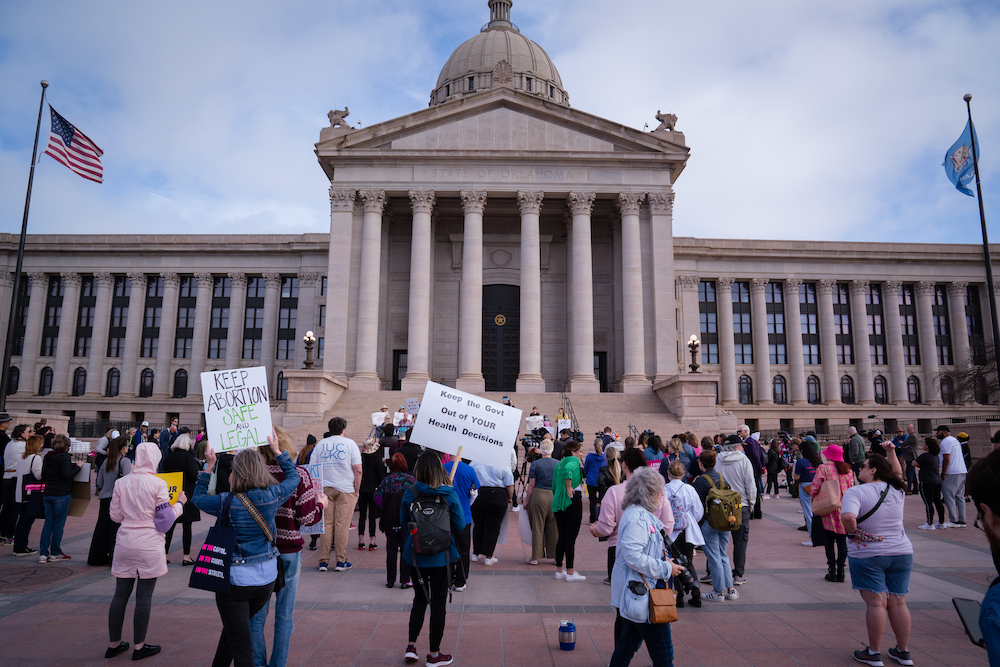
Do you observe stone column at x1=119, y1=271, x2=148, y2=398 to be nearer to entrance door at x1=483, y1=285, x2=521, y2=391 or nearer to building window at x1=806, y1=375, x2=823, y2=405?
entrance door at x1=483, y1=285, x2=521, y2=391

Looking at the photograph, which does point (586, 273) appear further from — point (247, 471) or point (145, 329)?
point (145, 329)

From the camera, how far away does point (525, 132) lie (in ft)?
129

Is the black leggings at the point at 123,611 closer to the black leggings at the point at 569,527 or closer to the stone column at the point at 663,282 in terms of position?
the black leggings at the point at 569,527

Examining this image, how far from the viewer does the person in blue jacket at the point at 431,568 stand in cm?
626

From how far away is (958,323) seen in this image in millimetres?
55344

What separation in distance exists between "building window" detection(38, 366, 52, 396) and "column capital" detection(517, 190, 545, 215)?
44.2 metres

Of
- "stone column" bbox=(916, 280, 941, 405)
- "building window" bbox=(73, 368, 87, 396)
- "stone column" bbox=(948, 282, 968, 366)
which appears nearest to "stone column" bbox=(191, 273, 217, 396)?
"building window" bbox=(73, 368, 87, 396)

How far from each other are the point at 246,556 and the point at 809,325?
57.7 meters

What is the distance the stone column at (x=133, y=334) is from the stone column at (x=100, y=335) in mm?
1791

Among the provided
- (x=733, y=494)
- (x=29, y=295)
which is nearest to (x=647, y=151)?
(x=733, y=494)

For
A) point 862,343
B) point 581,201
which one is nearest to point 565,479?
point 581,201

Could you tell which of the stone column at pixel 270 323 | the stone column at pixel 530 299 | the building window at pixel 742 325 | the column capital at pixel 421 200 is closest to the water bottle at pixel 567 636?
the stone column at pixel 530 299

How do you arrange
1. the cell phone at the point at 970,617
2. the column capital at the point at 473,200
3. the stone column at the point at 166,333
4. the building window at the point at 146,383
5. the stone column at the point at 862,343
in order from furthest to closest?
1. the building window at the point at 146,383
2. the stone column at the point at 862,343
3. the stone column at the point at 166,333
4. the column capital at the point at 473,200
5. the cell phone at the point at 970,617

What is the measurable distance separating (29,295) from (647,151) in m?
53.1
